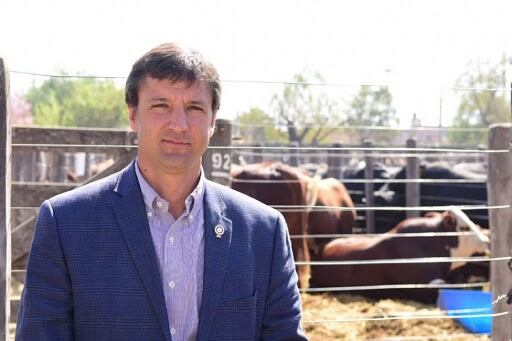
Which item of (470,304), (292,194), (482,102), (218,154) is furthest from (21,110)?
(218,154)

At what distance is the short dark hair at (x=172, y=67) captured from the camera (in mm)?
2232

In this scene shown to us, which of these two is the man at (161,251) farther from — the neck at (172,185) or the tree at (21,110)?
the tree at (21,110)

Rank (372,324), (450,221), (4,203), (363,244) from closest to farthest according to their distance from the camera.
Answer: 1. (4,203)
2. (372,324)
3. (450,221)
4. (363,244)

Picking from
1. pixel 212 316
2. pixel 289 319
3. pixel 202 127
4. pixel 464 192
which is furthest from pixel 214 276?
pixel 464 192

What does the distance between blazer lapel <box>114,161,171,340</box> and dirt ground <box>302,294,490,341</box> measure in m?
3.43

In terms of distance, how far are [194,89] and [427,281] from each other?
675 cm

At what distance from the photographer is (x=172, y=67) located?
87.7 inches

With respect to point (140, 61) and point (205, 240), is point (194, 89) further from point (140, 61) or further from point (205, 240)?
point (205, 240)

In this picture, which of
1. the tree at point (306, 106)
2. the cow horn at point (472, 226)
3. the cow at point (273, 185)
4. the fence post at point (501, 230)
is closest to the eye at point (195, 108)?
the fence post at point (501, 230)

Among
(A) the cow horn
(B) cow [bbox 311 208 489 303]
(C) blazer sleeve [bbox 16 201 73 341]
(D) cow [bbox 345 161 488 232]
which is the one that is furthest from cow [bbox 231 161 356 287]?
(C) blazer sleeve [bbox 16 201 73 341]

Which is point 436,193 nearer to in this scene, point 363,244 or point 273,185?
point 273,185

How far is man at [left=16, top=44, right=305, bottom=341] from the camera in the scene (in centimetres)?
217

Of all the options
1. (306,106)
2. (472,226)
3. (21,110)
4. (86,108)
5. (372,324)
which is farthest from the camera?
(86,108)

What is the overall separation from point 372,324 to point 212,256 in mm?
4751
